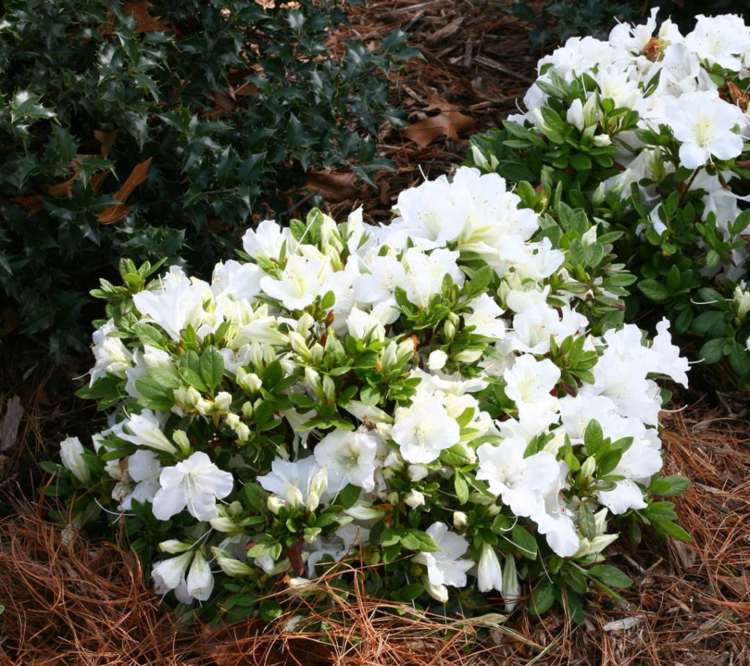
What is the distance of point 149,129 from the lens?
9.37 ft

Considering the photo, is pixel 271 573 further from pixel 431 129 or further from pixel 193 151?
pixel 431 129

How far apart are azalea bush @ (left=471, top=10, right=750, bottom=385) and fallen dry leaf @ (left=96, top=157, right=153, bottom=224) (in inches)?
37.0

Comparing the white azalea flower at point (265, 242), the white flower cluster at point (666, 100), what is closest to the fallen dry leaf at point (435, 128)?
the white flower cluster at point (666, 100)

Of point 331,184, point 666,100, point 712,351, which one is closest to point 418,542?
point 712,351

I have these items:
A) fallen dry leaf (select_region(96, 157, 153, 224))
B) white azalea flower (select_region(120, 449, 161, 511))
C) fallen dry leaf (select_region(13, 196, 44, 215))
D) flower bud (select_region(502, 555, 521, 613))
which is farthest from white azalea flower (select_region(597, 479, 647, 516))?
fallen dry leaf (select_region(13, 196, 44, 215))

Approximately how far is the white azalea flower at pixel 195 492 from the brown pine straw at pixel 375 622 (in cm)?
24

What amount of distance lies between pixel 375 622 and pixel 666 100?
1.58 metres

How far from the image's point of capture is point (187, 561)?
2070 mm

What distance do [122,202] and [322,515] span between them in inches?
46.5

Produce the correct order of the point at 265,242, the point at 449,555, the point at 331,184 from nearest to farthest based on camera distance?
the point at 449,555 < the point at 265,242 < the point at 331,184

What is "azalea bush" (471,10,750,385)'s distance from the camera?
2.63m

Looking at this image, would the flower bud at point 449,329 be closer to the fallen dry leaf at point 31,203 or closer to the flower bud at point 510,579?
the flower bud at point 510,579

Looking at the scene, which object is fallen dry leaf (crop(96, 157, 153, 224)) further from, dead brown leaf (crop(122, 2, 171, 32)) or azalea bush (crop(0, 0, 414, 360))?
dead brown leaf (crop(122, 2, 171, 32))

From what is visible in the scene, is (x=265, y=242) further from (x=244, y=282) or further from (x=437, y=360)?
(x=437, y=360)
